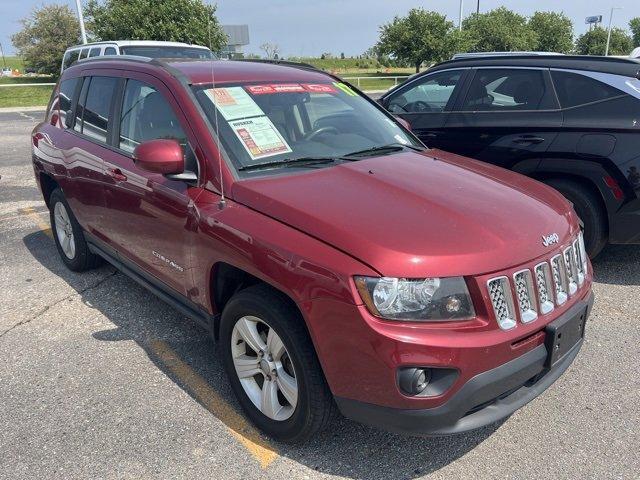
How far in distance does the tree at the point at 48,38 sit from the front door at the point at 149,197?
117 feet

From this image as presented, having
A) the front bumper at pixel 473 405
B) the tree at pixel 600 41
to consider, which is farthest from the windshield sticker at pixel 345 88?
the tree at pixel 600 41

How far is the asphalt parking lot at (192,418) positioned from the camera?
2605 mm

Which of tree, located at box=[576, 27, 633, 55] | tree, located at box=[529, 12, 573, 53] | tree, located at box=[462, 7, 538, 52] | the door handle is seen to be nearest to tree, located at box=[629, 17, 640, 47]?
tree, located at box=[576, 27, 633, 55]

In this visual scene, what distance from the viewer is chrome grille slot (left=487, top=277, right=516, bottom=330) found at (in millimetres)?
2263

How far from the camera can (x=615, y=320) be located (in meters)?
4.04

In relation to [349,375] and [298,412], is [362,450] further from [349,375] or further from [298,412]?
[349,375]

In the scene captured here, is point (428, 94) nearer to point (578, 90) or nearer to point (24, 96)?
point (578, 90)

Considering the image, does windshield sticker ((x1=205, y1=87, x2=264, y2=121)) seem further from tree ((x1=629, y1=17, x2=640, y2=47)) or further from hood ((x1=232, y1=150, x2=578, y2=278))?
tree ((x1=629, y1=17, x2=640, y2=47))

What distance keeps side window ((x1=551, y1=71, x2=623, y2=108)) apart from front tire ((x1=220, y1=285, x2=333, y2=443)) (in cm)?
364

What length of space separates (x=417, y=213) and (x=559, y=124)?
2.94 m

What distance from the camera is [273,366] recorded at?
2682 millimetres

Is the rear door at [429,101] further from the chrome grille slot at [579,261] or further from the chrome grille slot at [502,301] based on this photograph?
the chrome grille slot at [502,301]

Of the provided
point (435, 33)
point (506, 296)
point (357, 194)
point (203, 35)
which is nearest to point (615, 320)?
point (506, 296)

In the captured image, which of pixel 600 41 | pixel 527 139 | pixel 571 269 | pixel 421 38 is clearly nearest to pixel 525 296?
pixel 571 269
